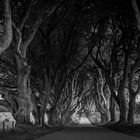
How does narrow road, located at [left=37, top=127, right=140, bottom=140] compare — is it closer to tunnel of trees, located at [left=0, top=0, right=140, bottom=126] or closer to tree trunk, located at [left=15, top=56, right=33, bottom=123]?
tree trunk, located at [left=15, top=56, right=33, bottom=123]

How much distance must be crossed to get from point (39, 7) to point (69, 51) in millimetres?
11689

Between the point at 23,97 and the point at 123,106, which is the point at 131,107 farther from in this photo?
the point at 23,97

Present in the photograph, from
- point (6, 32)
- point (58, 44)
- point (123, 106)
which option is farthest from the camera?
point (58, 44)

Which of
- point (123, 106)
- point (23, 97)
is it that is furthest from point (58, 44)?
point (23, 97)

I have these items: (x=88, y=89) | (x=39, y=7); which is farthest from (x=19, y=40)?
(x=88, y=89)

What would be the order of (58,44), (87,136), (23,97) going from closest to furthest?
(87,136)
(23,97)
(58,44)

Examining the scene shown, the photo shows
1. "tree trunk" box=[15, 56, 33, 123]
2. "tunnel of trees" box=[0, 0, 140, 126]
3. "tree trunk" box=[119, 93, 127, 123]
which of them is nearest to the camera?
"tunnel of trees" box=[0, 0, 140, 126]

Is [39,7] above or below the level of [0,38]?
above

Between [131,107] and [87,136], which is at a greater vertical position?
[131,107]

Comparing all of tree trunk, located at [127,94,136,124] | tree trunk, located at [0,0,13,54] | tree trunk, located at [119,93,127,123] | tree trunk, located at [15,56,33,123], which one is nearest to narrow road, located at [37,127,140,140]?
tree trunk, located at [15,56,33,123]

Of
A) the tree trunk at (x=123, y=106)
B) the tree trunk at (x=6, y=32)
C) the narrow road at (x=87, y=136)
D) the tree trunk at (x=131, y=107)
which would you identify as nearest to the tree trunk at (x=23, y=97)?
the narrow road at (x=87, y=136)

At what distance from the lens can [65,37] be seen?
31859mm

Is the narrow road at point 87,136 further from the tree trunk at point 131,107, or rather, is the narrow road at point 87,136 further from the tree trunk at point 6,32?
the tree trunk at point 6,32

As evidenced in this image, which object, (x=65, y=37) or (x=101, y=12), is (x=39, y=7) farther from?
(x=65, y=37)
